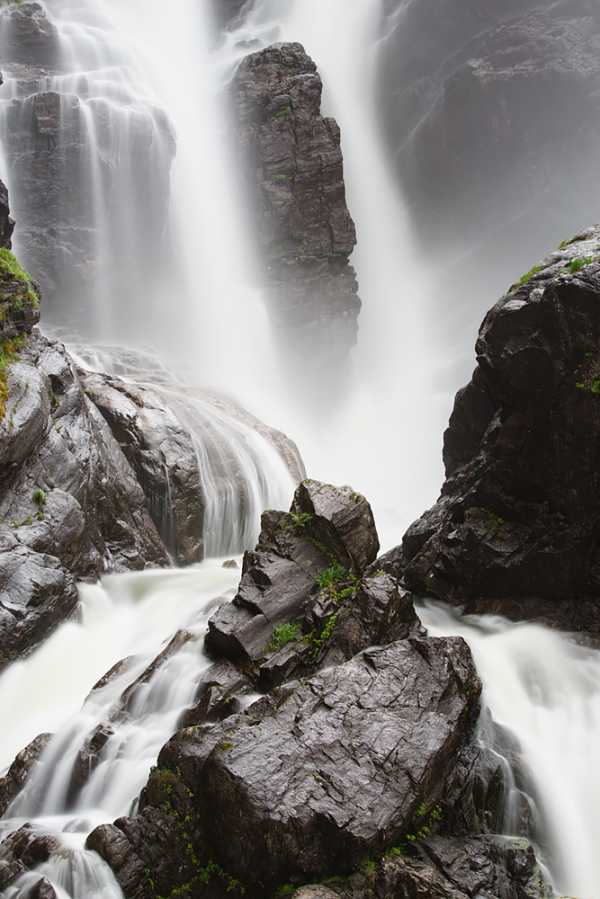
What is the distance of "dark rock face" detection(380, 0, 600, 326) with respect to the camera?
3484 centimetres

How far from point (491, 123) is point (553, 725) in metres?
35.8

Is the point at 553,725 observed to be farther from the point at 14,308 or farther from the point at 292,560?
the point at 14,308

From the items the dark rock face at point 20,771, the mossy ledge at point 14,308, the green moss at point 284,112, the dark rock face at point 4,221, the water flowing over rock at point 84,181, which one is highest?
the green moss at point 284,112

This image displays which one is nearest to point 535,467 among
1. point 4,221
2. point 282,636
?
point 282,636

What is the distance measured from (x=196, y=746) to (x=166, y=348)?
75.8 ft

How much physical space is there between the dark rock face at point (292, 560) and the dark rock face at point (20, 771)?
2.42 metres

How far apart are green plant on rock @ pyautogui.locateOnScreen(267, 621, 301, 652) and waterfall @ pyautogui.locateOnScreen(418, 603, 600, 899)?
2480mm

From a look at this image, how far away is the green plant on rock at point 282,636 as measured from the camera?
876 cm

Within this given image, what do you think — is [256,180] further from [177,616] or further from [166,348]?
[177,616]

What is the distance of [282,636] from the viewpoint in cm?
884

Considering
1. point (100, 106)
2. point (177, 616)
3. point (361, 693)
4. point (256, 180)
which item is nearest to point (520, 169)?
point (256, 180)

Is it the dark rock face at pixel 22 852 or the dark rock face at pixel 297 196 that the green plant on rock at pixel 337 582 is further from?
the dark rock face at pixel 297 196

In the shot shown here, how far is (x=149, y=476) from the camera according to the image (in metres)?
15.5

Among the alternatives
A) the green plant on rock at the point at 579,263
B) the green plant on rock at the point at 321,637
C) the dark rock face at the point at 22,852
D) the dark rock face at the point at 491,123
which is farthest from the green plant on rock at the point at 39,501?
the dark rock face at the point at 491,123
